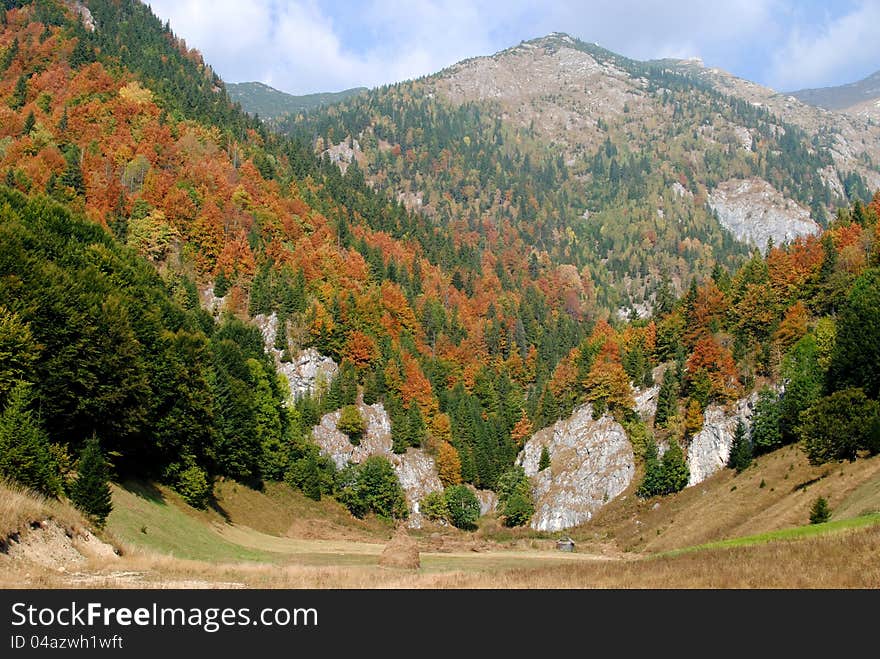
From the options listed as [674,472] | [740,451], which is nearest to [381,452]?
[674,472]

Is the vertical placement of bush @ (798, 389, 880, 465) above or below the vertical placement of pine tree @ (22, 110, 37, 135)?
below

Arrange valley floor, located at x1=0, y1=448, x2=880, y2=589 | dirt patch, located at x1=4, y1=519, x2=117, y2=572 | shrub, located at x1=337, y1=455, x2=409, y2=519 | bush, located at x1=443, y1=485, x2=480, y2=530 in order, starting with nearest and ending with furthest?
valley floor, located at x1=0, y1=448, x2=880, y2=589 → dirt patch, located at x1=4, y1=519, x2=117, y2=572 → shrub, located at x1=337, y1=455, x2=409, y2=519 → bush, located at x1=443, y1=485, x2=480, y2=530

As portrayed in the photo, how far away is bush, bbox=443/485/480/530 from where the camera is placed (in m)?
118

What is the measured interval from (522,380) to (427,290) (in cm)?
3965

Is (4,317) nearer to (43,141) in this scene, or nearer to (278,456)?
(278,456)

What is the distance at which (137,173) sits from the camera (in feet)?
490

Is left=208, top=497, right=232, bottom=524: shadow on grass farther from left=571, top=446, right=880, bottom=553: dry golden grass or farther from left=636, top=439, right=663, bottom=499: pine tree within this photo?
left=636, top=439, right=663, bottom=499: pine tree

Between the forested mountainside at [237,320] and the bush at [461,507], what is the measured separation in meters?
7.14

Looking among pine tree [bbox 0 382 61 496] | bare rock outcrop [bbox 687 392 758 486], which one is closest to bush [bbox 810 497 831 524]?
pine tree [bbox 0 382 61 496]

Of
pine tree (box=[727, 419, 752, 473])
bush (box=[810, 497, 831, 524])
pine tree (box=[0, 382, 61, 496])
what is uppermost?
pine tree (box=[0, 382, 61, 496])

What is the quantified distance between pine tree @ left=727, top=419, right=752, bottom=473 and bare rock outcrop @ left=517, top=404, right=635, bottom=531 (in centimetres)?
2015

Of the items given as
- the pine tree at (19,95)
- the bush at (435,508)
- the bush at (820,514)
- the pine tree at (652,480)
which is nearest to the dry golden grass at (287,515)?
the bush at (435,508)
